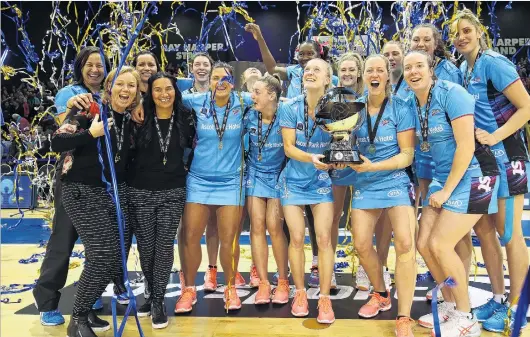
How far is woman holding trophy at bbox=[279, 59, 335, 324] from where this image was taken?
2934 mm

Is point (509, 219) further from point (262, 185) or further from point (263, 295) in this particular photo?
point (263, 295)

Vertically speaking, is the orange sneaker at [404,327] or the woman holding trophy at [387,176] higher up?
the woman holding trophy at [387,176]

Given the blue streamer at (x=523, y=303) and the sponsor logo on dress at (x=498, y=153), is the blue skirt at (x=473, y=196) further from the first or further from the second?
the blue streamer at (x=523, y=303)

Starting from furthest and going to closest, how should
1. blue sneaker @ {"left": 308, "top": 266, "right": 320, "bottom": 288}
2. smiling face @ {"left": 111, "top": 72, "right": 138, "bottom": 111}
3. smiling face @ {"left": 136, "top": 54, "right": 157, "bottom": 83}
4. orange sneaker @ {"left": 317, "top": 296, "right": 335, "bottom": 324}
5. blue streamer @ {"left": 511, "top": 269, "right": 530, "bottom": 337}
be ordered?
blue sneaker @ {"left": 308, "top": 266, "right": 320, "bottom": 288} < smiling face @ {"left": 136, "top": 54, "right": 157, "bottom": 83} < orange sneaker @ {"left": 317, "top": 296, "right": 335, "bottom": 324} < smiling face @ {"left": 111, "top": 72, "right": 138, "bottom": 111} < blue streamer @ {"left": 511, "top": 269, "right": 530, "bottom": 337}

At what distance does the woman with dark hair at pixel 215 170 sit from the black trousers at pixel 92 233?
22.8 inches

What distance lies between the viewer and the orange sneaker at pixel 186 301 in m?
3.04

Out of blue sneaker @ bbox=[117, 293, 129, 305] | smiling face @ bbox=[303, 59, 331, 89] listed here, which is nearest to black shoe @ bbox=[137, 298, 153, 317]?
blue sneaker @ bbox=[117, 293, 129, 305]

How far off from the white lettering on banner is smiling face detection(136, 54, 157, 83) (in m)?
2.38

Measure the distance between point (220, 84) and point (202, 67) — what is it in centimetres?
35

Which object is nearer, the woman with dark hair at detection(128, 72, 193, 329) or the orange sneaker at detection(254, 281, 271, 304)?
the woman with dark hair at detection(128, 72, 193, 329)

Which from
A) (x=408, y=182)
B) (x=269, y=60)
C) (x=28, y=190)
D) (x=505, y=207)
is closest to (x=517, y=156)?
(x=505, y=207)

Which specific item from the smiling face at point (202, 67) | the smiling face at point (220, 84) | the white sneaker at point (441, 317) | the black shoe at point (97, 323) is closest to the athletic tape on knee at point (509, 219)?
the white sneaker at point (441, 317)

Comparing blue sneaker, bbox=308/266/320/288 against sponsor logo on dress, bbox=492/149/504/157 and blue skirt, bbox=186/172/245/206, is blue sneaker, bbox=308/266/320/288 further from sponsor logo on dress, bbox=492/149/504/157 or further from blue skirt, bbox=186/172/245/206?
sponsor logo on dress, bbox=492/149/504/157

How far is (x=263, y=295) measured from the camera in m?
3.23
